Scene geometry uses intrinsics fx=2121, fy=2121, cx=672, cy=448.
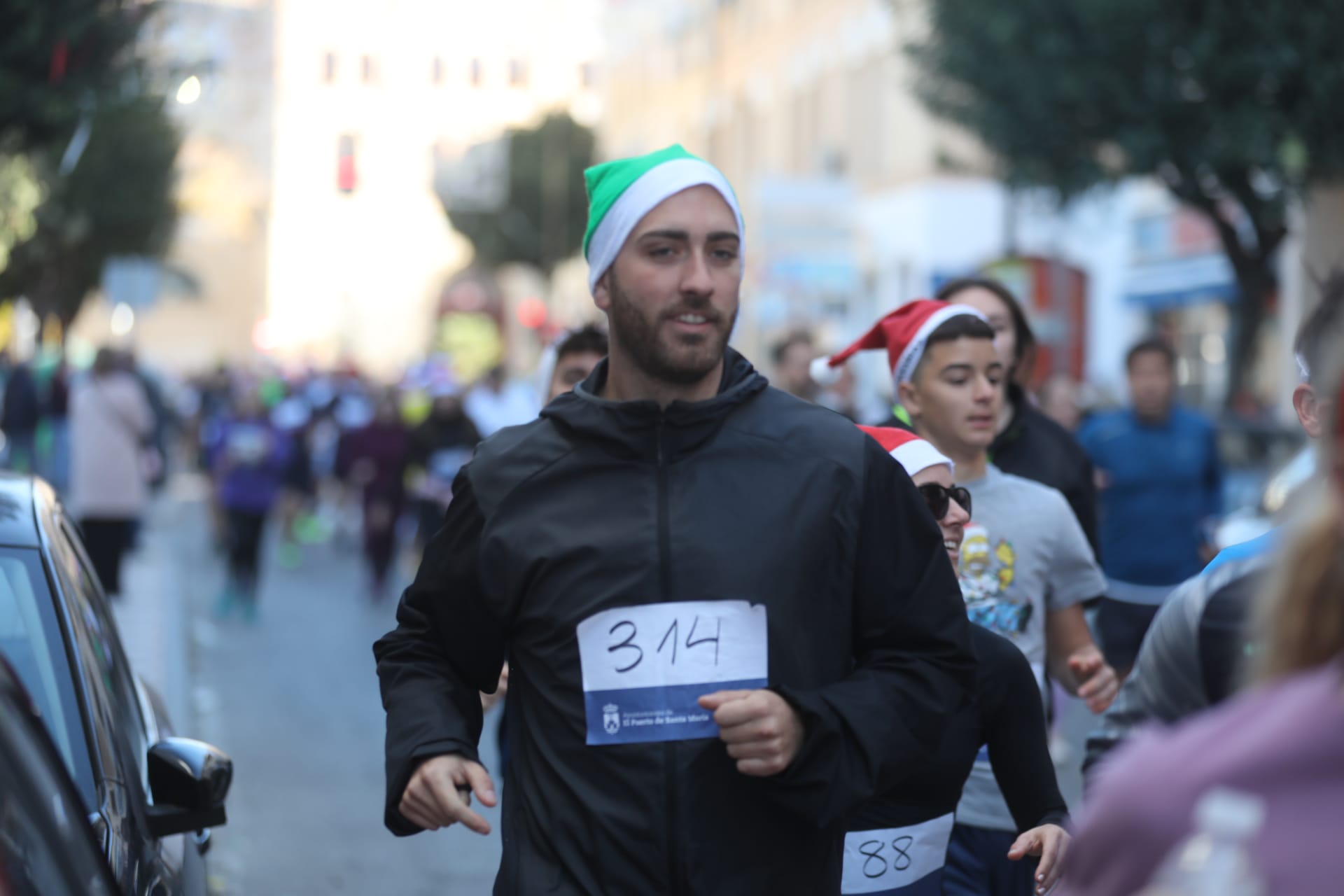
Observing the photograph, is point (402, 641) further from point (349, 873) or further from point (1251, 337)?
point (1251, 337)

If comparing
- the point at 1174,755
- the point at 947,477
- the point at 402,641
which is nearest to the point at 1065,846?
the point at 947,477

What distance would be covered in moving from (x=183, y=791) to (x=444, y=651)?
0.98 meters

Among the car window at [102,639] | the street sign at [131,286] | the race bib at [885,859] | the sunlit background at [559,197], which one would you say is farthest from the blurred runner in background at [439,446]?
the race bib at [885,859]

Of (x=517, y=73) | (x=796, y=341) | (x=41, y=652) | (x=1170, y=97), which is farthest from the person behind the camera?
(x=517, y=73)

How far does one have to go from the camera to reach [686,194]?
311 centimetres

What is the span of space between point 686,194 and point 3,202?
3164 centimetres

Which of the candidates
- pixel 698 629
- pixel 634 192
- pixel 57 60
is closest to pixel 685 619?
pixel 698 629

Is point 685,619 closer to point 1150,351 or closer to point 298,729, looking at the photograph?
point 1150,351

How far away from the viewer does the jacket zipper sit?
2904mm

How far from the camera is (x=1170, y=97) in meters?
17.7

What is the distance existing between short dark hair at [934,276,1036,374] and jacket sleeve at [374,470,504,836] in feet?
10.1

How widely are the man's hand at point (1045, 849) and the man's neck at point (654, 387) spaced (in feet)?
3.61

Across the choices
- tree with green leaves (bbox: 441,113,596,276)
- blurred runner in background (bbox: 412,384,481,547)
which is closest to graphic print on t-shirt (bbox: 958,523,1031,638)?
blurred runner in background (bbox: 412,384,481,547)

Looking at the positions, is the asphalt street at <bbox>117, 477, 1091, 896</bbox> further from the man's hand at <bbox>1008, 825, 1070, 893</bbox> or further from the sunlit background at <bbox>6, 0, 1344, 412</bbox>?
the sunlit background at <bbox>6, 0, 1344, 412</bbox>
